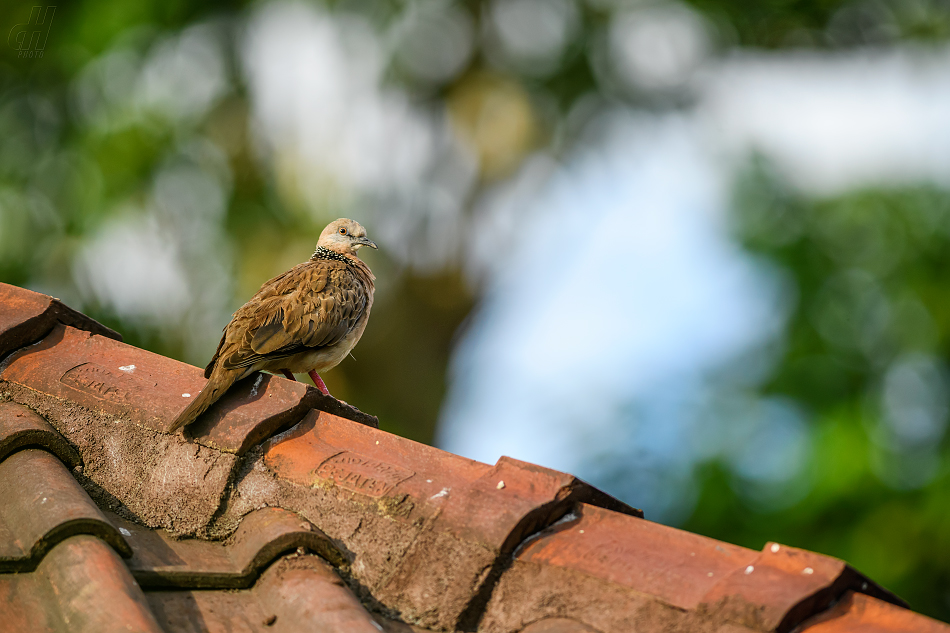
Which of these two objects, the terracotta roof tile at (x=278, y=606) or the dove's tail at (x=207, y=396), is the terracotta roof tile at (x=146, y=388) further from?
the terracotta roof tile at (x=278, y=606)

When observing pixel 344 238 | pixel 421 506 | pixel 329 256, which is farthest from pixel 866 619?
pixel 344 238

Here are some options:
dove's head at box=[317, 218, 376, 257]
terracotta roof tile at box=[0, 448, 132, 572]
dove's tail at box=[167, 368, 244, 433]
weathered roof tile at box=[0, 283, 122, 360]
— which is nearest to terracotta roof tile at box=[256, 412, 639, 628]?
dove's tail at box=[167, 368, 244, 433]

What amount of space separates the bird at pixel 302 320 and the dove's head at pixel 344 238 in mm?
295

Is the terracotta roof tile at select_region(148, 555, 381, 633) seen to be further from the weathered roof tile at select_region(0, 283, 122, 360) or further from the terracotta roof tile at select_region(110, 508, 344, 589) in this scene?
the weathered roof tile at select_region(0, 283, 122, 360)

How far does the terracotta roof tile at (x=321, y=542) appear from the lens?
2.03 metres

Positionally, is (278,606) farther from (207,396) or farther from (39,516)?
(207,396)

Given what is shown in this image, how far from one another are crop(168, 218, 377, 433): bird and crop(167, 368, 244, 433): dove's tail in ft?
0.67

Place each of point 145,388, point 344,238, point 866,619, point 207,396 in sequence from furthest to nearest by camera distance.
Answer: point 344,238 → point 145,388 → point 207,396 → point 866,619

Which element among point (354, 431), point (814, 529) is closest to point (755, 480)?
point (814, 529)

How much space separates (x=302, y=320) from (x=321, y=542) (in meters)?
2.04

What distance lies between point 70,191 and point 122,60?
2.42 meters

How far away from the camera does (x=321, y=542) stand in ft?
7.79

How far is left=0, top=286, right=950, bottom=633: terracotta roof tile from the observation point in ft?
6.65

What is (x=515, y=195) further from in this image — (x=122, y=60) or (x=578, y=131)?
(x=122, y=60)
